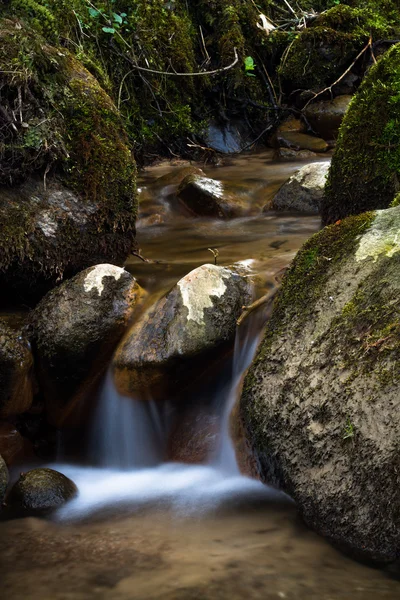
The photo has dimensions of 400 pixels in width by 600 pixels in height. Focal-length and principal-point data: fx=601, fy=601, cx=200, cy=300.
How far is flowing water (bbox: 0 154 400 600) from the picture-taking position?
83.7 inches

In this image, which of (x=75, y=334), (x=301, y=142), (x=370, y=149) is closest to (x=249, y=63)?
(x=301, y=142)

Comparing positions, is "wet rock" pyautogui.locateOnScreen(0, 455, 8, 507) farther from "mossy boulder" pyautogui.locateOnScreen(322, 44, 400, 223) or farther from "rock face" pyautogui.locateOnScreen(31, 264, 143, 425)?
"mossy boulder" pyautogui.locateOnScreen(322, 44, 400, 223)

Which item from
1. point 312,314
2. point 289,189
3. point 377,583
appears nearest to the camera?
point 377,583

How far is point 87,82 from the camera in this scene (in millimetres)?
4754

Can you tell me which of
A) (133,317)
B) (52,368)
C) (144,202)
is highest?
(144,202)

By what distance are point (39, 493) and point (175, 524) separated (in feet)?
2.73

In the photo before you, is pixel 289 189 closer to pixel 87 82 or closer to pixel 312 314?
pixel 87 82

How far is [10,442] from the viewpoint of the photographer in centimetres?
387

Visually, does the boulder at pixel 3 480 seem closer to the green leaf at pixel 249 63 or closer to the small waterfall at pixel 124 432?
the small waterfall at pixel 124 432

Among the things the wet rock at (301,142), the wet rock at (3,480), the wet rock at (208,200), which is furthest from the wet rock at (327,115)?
the wet rock at (3,480)

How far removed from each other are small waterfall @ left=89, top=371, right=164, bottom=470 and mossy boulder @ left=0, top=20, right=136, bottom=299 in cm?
105

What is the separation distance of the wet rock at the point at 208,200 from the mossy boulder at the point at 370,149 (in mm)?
2209

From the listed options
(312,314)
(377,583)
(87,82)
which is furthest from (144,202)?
(377,583)

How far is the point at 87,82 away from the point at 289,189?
9.54 feet
